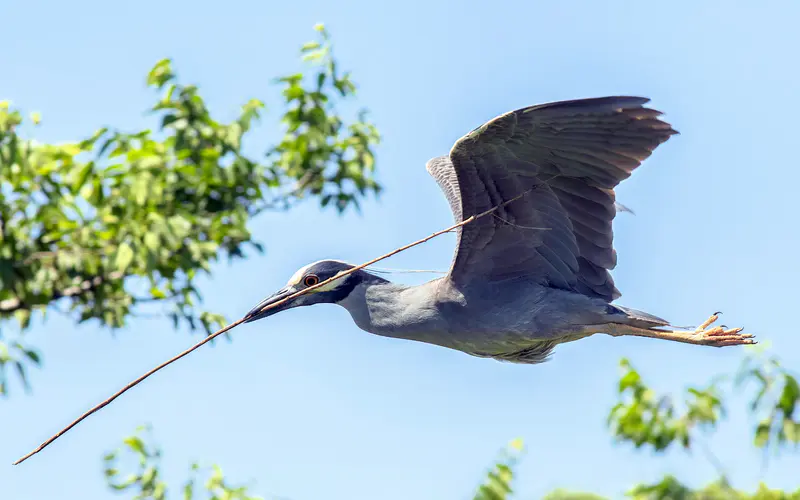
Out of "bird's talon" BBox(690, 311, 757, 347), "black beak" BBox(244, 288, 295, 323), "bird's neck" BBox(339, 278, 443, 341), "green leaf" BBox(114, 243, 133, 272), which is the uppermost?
"green leaf" BBox(114, 243, 133, 272)

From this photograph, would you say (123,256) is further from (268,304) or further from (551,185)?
(551,185)

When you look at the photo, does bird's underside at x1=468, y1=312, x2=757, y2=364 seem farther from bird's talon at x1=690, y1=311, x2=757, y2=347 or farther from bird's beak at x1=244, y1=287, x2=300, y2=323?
bird's beak at x1=244, y1=287, x2=300, y2=323

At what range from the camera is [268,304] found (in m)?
5.79

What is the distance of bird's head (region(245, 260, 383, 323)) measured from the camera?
5.80 meters

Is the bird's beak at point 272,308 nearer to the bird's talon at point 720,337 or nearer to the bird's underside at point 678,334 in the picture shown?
the bird's underside at point 678,334

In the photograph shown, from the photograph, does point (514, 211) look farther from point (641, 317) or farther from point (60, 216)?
point (60, 216)

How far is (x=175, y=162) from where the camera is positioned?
23.1 ft

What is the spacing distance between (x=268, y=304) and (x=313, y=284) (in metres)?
0.22

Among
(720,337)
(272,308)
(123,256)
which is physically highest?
(123,256)

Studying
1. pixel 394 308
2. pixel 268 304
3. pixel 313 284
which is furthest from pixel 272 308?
pixel 394 308

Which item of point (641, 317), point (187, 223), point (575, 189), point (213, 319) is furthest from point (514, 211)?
point (213, 319)

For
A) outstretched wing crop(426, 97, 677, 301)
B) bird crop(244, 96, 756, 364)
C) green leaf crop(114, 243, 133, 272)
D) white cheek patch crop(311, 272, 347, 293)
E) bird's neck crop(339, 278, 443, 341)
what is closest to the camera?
outstretched wing crop(426, 97, 677, 301)

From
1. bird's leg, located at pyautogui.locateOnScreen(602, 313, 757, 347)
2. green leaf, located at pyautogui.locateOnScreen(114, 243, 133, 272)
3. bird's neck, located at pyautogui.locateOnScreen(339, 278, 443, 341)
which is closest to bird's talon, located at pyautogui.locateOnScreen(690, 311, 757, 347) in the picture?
bird's leg, located at pyautogui.locateOnScreen(602, 313, 757, 347)

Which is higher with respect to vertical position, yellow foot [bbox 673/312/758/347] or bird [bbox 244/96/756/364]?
bird [bbox 244/96/756/364]
